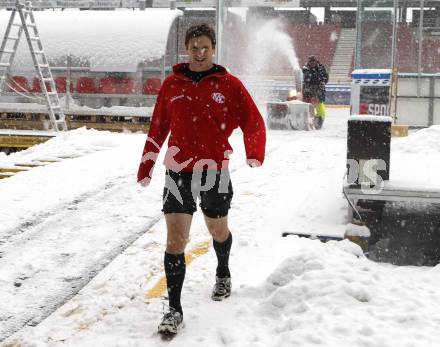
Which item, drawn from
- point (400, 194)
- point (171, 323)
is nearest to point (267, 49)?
point (400, 194)

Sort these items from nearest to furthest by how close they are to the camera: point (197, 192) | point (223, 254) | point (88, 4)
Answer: point (197, 192)
point (223, 254)
point (88, 4)

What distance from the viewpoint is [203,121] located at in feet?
11.8

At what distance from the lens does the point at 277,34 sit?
47250 millimetres

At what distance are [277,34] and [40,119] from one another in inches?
1357

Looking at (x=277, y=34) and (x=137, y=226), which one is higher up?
(x=277, y=34)

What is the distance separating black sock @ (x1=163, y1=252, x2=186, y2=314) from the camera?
3510 mm

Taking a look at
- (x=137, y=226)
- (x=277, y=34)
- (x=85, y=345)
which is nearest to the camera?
(x=85, y=345)

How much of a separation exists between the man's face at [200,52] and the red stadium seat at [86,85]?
12873mm

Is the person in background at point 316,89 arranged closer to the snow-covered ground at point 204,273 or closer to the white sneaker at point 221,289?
the snow-covered ground at point 204,273

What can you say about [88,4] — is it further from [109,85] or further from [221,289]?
[221,289]

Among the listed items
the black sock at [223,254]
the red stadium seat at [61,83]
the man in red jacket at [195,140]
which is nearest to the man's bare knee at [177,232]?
the man in red jacket at [195,140]

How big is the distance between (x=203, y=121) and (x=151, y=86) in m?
12.4

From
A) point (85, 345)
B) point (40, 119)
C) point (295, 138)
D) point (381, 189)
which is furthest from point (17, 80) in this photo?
point (85, 345)

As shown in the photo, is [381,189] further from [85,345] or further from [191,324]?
[85,345]
